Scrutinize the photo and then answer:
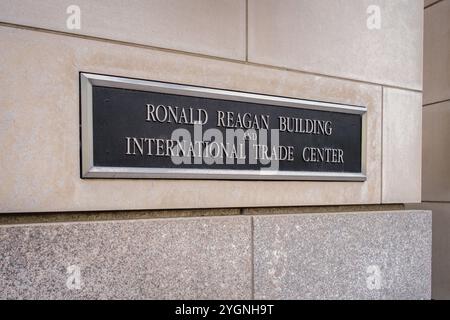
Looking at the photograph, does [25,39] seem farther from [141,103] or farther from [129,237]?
[129,237]

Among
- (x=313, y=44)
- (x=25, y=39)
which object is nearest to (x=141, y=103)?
(x=25, y=39)

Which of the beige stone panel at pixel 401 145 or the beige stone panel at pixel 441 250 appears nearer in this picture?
the beige stone panel at pixel 401 145

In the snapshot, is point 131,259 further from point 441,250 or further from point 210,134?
point 441,250

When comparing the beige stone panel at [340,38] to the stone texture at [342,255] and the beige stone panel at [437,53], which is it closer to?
the stone texture at [342,255]

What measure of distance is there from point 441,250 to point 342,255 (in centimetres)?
367

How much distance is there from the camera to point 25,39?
105 inches

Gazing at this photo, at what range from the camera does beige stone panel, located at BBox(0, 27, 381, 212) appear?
264 centimetres

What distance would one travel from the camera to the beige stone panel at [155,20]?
2701 millimetres

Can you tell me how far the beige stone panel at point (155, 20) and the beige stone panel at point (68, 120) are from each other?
81 millimetres

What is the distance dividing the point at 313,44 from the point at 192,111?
1387mm

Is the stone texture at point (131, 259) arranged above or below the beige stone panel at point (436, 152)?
below

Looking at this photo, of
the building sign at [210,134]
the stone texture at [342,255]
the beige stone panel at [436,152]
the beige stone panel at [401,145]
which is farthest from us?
the beige stone panel at [436,152]

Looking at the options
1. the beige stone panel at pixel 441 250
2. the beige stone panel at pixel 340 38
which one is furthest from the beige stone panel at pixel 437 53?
the beige stone panel at pixel 340 38

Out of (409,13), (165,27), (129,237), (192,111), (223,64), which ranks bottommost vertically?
(129,237)
